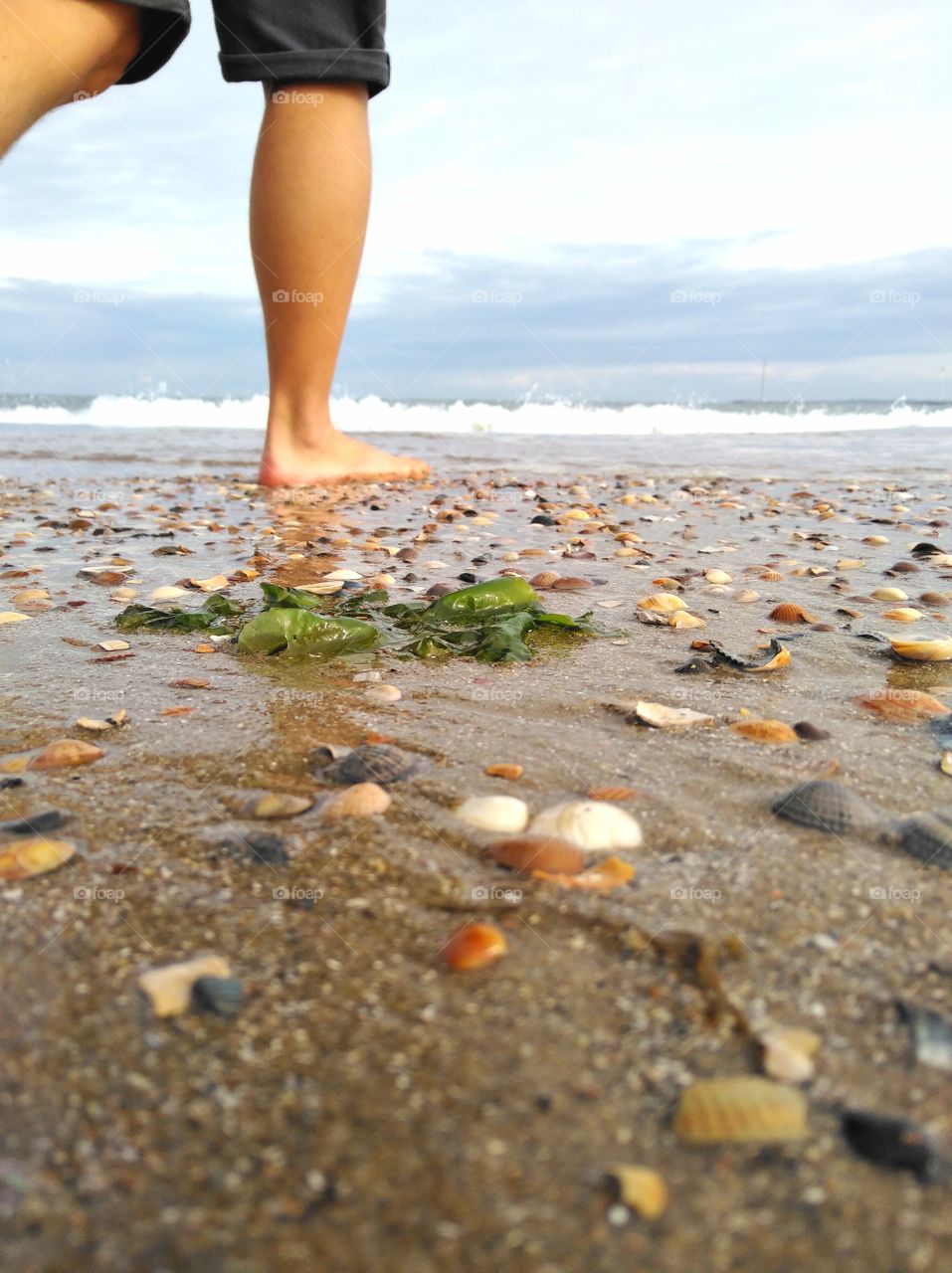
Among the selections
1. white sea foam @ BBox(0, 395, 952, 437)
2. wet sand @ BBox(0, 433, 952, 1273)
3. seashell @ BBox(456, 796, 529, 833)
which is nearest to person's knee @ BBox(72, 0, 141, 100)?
wet sand @ BBox(0, 433, 952, 1273)

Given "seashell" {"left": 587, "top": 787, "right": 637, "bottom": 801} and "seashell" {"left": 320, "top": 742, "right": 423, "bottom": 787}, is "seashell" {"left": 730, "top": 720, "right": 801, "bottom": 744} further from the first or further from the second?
"seashell" {"left": 320, "top": 742, "right": 423, "bottom": 787}

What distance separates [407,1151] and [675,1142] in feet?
0.67

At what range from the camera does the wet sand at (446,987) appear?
649 millimetres

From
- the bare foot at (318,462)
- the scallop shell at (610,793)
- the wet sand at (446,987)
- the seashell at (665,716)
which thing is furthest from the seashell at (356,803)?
the bare foot at (318,462)

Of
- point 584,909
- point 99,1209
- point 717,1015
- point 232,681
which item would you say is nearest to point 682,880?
point 584,909

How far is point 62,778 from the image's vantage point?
138 cm

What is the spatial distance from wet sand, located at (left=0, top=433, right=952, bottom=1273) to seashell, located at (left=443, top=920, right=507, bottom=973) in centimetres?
1

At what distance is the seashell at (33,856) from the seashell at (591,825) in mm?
584

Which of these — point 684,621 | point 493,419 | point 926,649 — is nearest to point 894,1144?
point 926,649

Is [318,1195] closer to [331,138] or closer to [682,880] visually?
[682,880]

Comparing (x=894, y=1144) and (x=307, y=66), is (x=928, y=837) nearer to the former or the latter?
(x=894, y=1144)

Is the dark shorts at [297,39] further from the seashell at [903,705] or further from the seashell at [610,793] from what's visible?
the seashell at [610,793]

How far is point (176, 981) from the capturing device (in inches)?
34.9

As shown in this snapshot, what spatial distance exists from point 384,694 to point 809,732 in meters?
0.78
